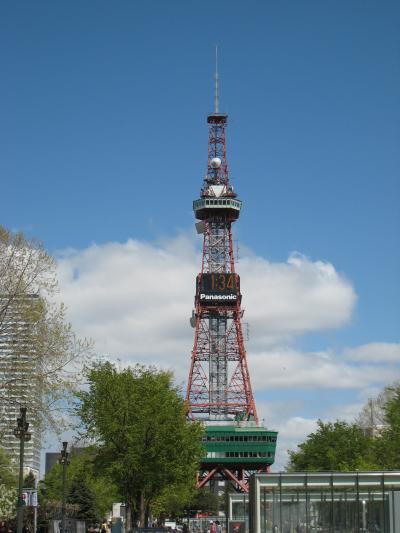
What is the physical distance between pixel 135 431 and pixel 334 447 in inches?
1948

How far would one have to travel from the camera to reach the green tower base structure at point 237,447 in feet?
566

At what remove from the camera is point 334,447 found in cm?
10719

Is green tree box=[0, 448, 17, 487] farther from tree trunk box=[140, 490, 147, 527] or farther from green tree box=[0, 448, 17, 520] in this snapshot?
tree trunk box=[140, 490, 147, 527]

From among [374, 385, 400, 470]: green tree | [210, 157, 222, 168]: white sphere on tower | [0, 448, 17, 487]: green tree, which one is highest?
[210, 157, 222, 168]: white sphere on tower

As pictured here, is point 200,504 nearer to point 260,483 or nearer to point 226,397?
point 226,397

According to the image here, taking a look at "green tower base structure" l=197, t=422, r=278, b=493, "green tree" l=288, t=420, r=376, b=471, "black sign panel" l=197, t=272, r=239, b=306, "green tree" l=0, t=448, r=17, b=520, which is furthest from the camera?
"black sign panel" l=197, t=272, r=239, b=306

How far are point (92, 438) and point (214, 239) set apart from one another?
418 feet

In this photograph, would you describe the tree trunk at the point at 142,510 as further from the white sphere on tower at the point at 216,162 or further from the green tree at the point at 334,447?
the white sphere on tower at the point at 216,162

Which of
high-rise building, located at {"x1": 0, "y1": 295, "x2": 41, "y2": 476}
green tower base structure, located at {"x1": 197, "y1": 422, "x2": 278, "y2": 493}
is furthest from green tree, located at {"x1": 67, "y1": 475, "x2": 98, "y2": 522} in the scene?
high-rise building, located at {"x1": 0, "y1": 295, "x2": 41, "y2": 476}

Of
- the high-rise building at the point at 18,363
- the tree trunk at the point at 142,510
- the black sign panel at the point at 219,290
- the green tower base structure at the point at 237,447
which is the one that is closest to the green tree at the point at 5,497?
the tree trunk at the point at 142,510

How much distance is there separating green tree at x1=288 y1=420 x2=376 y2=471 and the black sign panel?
70.9 meters

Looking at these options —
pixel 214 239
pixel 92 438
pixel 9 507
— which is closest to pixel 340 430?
pixel 9 507

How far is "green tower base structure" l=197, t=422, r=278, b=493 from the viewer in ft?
566

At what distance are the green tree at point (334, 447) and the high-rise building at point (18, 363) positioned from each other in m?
64.5
